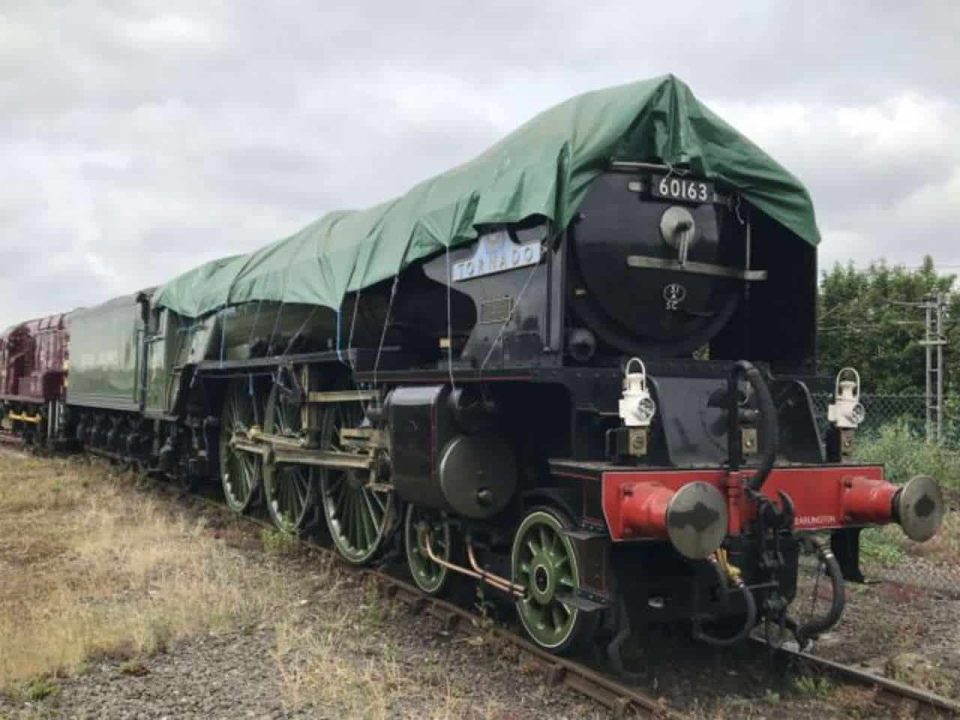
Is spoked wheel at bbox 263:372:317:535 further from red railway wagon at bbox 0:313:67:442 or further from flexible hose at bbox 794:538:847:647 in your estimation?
red railway wagon at bbox 0:313:67:442

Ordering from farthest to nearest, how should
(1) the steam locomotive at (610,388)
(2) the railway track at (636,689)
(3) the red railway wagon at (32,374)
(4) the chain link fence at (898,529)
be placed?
(3) the red railway wagon at (32,374)
(4) the chain link fence at (898,529)
(1) the steam locomotive at (610,388)
(2) the railway track at (636,689)

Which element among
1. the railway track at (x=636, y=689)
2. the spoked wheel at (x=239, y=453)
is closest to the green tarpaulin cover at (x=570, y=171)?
the railway track at (x=636, y=689)

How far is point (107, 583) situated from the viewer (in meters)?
7.29

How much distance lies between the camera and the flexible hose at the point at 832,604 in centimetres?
465

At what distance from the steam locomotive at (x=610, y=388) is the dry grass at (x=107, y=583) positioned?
135 centimetres

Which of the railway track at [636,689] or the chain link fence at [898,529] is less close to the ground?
the chain link fence at [898,529]

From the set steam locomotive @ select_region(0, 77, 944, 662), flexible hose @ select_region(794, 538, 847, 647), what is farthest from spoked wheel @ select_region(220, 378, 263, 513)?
flexible hose @ select_region(794, 538, 847, 647)

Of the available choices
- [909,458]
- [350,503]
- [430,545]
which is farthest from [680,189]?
[909,458]

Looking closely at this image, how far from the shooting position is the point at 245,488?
35.4ft

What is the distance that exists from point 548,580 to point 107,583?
3968mm

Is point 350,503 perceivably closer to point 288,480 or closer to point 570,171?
point 288,480

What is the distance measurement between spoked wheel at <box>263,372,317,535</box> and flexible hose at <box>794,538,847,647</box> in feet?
16.6

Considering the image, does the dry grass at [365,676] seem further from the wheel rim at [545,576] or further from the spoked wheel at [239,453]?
the spoked wheel at [239,453]

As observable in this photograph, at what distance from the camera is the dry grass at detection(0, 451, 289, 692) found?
5.47 m
